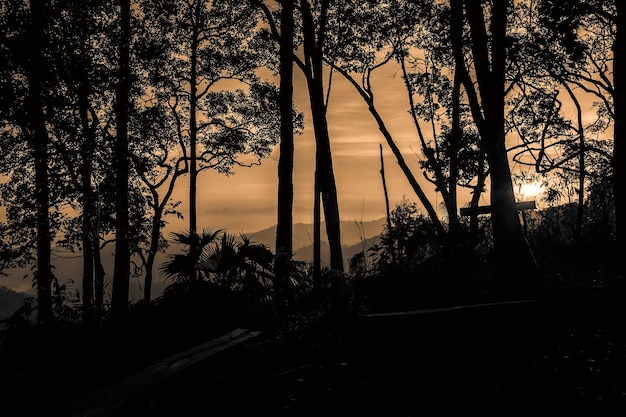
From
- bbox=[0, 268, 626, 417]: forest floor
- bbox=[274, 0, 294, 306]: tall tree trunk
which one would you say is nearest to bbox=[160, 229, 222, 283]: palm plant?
bbox=[0, 268, 626, 417]: forest floor

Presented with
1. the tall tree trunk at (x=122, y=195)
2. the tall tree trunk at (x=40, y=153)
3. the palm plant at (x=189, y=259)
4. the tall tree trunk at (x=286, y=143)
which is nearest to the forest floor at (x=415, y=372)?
the palm plant at (x=189, y=259)

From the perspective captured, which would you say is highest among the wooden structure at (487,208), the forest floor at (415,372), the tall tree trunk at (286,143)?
the tall tree trunk at (286,143)

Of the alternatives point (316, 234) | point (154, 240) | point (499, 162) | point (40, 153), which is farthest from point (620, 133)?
point (154, 240)

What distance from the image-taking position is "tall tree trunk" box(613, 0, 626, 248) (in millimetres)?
12555

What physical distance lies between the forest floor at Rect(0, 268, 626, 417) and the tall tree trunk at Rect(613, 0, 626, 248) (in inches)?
237

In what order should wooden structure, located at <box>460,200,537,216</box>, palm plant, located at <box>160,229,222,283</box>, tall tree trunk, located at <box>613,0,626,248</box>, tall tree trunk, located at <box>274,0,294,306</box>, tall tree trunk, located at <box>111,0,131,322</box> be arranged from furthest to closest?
1. wooden structure, located at <box>460,200,537,216</box>
2. tall tree trunk, located at <box>274,0,294,306</box>
3. tall tree trunk, located at <box>111,0,131,322</box>
4. tall tree trunk, located at <box>613,0,626,248</box>
5. palm plant, located at <box>160,229,222,283</box>

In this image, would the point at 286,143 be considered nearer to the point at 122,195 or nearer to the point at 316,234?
the point at 316,234

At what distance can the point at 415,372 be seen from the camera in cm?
534

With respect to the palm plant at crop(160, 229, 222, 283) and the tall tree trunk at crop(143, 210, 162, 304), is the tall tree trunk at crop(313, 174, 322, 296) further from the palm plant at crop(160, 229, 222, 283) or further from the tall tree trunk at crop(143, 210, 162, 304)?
the tall tree trunk at crop(143, 210, 162, 304)

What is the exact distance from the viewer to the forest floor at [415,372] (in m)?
4.34

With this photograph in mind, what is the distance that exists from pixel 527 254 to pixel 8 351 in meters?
9.64

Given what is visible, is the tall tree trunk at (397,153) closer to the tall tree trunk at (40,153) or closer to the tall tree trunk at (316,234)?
the tall tree trunk at (316,234)

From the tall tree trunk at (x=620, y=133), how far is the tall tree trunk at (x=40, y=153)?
12356 mm

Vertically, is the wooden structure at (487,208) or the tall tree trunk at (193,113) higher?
the tall tree trunk at (193,113)
